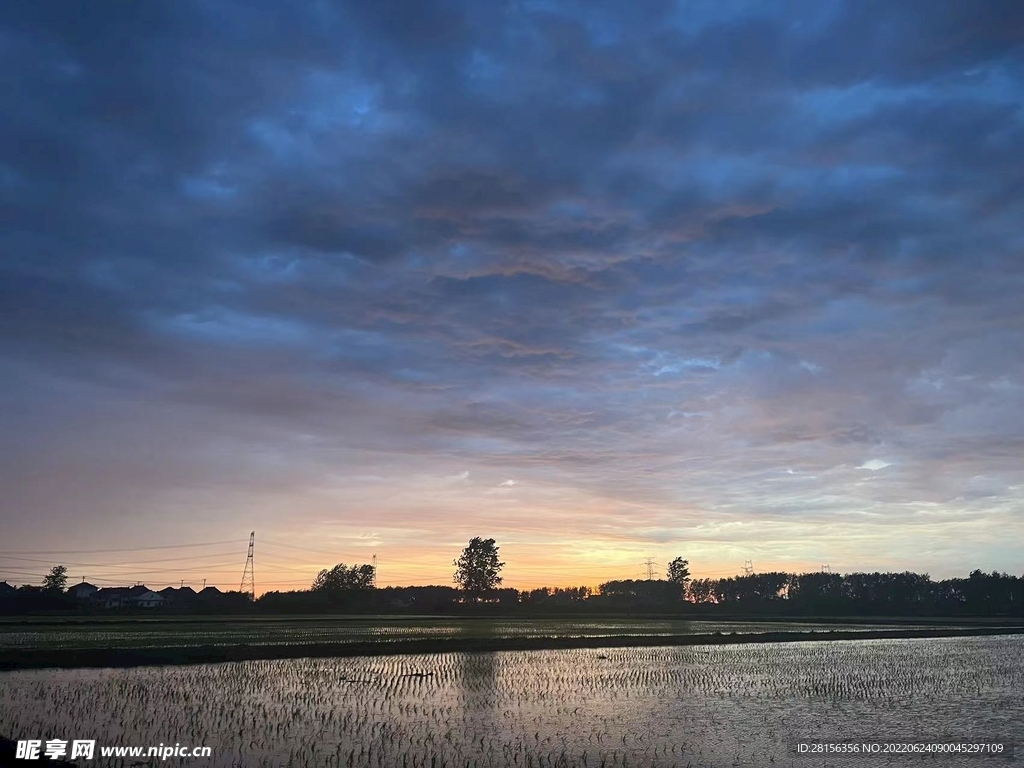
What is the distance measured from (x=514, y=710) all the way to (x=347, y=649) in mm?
23448

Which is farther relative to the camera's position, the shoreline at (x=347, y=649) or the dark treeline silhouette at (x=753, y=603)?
the dark treeline silhouette at (x=753, y=603)

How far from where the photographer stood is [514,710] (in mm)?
25188

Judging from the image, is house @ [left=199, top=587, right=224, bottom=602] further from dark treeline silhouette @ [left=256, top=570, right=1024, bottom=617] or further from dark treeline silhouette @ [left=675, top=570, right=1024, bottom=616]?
dark treeline silhouette @ [left=675, top=570, right=1024, bottom=616]

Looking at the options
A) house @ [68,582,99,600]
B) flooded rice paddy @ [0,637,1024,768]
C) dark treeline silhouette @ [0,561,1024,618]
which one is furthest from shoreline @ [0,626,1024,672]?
house @ [68,582,99,600]

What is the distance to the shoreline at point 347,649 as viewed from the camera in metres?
36.2

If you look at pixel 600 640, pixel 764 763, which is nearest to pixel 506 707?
pixel 764 763

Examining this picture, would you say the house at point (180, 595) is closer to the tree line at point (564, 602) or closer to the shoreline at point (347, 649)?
the tree line at point (564, 602)

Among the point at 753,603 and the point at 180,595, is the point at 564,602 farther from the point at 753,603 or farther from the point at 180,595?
the point at 180,595

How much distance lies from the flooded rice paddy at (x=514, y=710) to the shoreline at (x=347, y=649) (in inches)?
114

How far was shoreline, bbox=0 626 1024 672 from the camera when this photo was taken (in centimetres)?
3619

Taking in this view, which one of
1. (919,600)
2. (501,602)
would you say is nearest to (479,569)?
(501,602)

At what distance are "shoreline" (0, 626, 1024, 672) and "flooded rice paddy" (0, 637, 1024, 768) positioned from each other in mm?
2887

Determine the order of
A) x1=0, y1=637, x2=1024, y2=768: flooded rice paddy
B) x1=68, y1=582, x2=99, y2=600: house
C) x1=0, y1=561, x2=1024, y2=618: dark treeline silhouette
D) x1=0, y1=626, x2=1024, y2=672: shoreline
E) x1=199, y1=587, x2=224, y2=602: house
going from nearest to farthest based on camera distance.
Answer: x1=0, y1=637, x2=1024, y2=768: flooded rice paddy → x1=0, y1=626, x2=1024, y2=672: shoreline → x1=0, y1=561, x2=1024, y2=618: dark treeline silhouette → x1=199, y1=587, x2=224, y2=602: house → x1=68, y1=582, x2=99, y2=600: house

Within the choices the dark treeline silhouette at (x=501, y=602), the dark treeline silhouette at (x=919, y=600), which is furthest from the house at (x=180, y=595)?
the dark treeline silhouette at (x=919, y=600)
